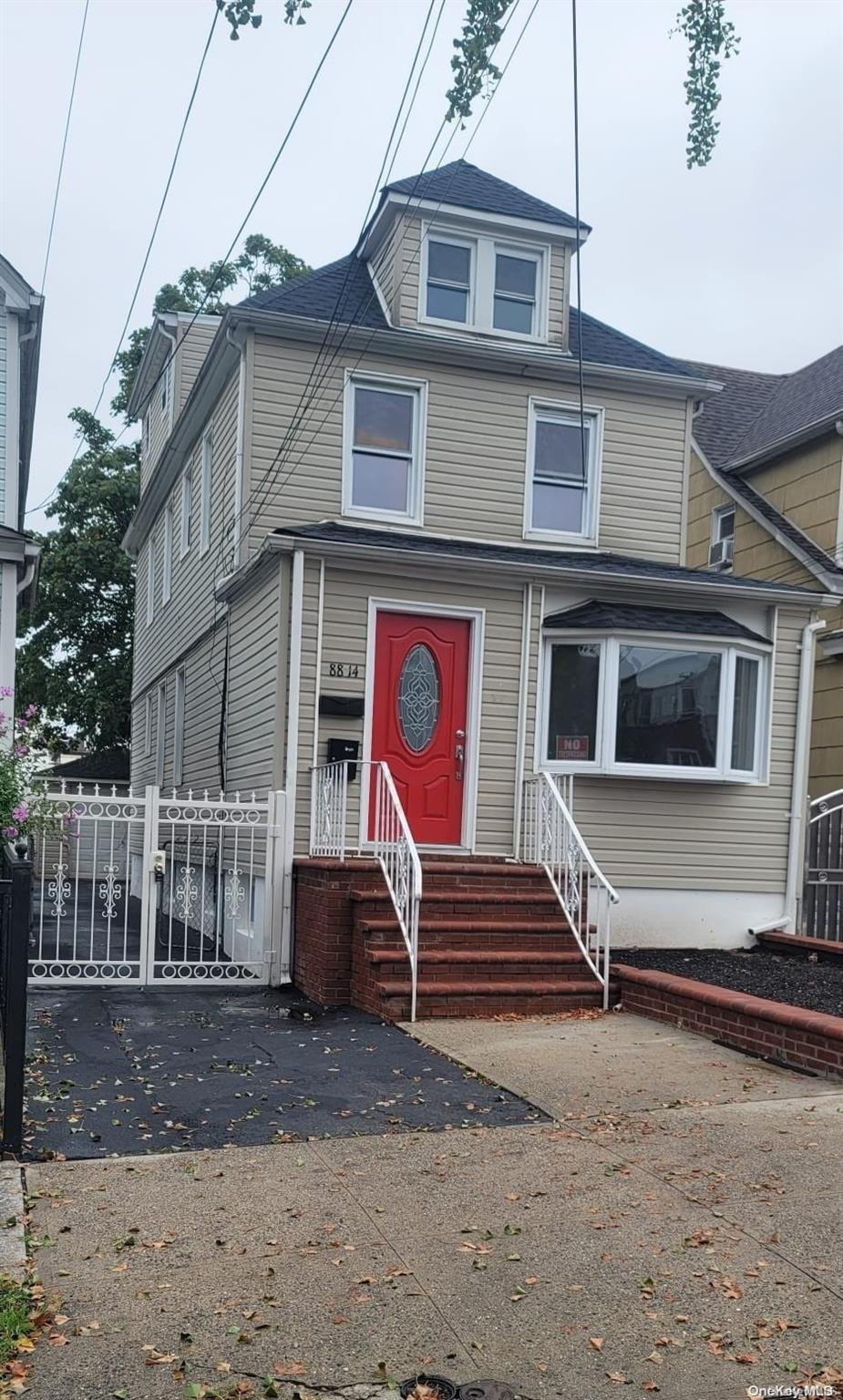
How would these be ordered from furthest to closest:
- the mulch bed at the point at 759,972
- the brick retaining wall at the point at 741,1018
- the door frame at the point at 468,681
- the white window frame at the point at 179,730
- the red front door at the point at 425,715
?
the white window frame at the point at 179,730, the red front door at the point at 425,715, the door frame at the point at 468,681, the mulch bed at the point at 759,972, the brick retaining wall at the point at 741,1018

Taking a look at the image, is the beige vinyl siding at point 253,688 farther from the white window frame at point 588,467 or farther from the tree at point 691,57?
the tree at point 691,57

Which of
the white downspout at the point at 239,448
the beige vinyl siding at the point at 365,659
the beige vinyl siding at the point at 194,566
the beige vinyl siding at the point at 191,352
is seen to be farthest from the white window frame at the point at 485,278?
the beige vinyl siding at the point at 191,352

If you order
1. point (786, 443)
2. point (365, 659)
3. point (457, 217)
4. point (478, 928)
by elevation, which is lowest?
point (478, 928)

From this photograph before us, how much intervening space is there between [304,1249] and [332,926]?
5.15 metres

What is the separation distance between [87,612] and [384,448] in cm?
1813

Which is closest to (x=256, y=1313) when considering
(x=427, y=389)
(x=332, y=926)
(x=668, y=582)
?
(x=332, y=926)

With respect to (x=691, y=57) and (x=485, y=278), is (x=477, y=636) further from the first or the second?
(x=691, y=57)

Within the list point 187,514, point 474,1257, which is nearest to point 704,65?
point 474,1257

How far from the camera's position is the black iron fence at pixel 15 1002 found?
5211 millimetres

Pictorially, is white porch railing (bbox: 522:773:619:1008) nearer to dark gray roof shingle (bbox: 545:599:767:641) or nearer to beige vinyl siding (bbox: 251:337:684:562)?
dark gray roof shingle (bbox: 545:599:767:641)

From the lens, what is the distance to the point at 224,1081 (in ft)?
22.4

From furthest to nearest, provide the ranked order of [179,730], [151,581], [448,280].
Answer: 1. [151,581]
2. [179,730]
3. [448,280]

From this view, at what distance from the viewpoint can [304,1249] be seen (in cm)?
434

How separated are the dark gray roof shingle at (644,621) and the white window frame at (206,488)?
5.59 metres
